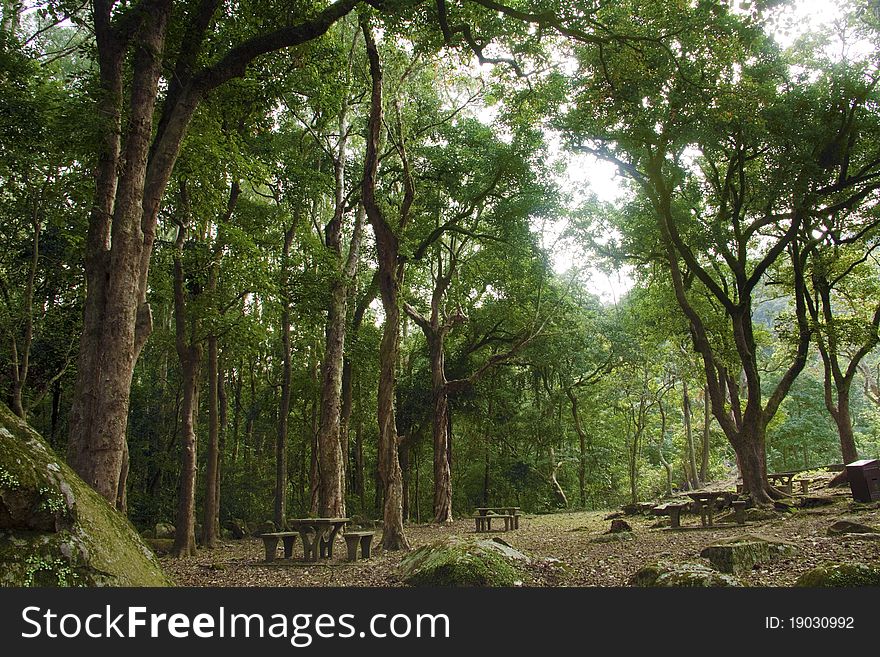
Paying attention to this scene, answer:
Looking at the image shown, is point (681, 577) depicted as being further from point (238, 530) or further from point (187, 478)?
point (238, 530)

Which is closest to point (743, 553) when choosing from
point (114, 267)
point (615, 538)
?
point (615, 538)

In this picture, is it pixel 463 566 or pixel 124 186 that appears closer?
pixel 463 566

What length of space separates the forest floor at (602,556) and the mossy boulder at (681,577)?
0.58m

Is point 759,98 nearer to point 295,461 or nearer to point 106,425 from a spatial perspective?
point 106,425

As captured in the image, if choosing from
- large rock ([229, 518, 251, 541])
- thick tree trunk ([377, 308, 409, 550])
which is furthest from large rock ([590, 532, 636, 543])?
large rock ([229, 518, 251, 541])

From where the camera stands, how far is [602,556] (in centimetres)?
891

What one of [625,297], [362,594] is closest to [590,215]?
[625,297]

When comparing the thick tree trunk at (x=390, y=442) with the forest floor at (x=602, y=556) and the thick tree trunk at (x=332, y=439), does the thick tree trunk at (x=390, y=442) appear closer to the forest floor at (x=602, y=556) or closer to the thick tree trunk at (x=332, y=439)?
the forest floor at (x=602, y=556)

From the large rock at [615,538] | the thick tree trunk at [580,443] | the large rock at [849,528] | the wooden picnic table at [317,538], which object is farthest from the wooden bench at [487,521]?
the thick tree trunk at [580,443]

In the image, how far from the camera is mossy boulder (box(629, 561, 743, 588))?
531 cm

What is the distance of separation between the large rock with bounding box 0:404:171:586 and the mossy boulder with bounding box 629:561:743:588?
451 centimetres

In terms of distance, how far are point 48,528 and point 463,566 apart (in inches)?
166

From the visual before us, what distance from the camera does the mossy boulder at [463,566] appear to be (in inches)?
253

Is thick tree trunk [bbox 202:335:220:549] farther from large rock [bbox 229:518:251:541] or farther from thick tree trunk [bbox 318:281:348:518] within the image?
large rock [bbox 229:518:251:541]
